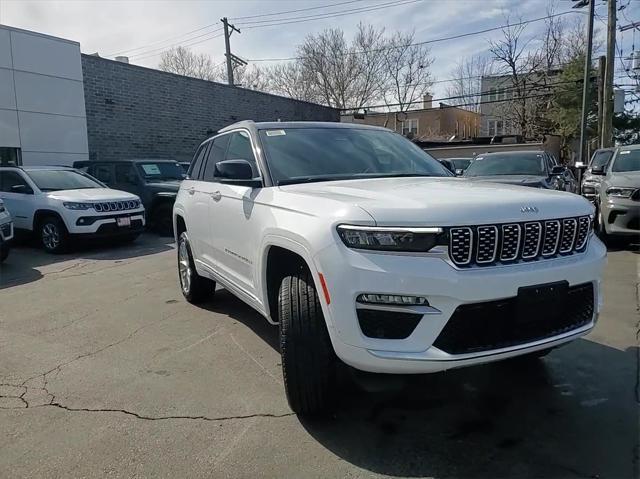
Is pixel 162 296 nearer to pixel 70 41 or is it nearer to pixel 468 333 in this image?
pixel 468 333

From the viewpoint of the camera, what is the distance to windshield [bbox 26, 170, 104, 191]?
9.99m

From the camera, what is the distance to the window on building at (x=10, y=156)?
1411 cm

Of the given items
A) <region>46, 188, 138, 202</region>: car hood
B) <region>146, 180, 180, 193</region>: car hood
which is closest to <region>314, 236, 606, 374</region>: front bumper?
<region>46, 188, 138, 202</region>: car hood

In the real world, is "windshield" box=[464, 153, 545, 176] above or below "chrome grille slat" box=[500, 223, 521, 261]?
above

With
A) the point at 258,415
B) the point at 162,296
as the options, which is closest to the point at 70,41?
the point at 162,296

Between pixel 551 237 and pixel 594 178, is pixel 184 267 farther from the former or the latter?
pixel 594 178

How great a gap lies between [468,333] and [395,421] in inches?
33.3

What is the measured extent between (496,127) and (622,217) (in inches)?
1798

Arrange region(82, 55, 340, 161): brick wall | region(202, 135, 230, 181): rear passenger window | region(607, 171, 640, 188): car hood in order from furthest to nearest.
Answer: region(82, 55, 340, 161): brick wall
region(607, 171, 640, 188): car hood
region(202, 135, 230, 181): rear passenger window

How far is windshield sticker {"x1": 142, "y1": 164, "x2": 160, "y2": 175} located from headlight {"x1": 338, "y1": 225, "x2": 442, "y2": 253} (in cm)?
1062

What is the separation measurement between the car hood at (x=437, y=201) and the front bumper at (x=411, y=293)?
22 cm

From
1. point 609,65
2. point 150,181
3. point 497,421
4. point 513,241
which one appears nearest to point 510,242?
point 513,241

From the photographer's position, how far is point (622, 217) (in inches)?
311

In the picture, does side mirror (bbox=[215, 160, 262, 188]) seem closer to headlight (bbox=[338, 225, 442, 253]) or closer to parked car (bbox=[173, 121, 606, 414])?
parked car (bbox=[173, 121, 606, 414])
